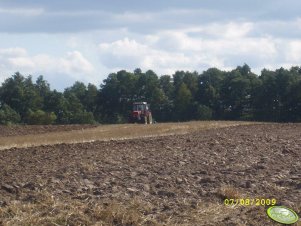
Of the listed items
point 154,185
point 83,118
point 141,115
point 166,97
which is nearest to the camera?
point 154,185

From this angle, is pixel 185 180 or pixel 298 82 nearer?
pixel 185 180

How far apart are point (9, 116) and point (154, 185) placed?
71.5 m

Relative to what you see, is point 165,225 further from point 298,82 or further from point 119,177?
point 298,82

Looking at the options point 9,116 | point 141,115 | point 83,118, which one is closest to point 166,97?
point 83,118

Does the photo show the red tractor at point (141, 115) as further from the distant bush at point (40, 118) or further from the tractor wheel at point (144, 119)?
the distant bush at point (40, 118)

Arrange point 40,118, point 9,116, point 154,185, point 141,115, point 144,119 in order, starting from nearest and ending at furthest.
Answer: point 154,185 → point 144,119 → point 141,115 → point 9,116 → point 40,118

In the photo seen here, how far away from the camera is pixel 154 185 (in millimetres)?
12344

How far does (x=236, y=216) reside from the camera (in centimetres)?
1051

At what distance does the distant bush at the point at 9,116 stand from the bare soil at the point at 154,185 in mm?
64580

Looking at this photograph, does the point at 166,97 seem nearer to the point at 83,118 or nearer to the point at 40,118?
the point at 83,118

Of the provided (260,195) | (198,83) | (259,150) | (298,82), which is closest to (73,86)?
(198,83)

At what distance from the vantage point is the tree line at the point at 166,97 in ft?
289

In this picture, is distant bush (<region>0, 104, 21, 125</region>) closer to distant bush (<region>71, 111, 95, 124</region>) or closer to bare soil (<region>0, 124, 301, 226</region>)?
distant bush (<region>71, 111, 95, 124</region>)

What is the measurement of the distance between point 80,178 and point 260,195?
10.8ft
